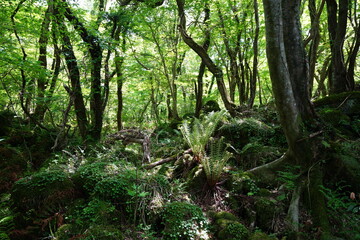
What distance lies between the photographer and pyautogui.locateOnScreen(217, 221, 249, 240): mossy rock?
8.22 ft

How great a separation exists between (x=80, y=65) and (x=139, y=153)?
342 centimetres

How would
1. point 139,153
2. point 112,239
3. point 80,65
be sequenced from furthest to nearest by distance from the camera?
point 80,65 < point 139,153 < point 112,239

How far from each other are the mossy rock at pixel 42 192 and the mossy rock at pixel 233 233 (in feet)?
7.03

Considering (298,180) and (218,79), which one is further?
(218,79)

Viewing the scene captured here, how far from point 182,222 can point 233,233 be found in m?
0.64

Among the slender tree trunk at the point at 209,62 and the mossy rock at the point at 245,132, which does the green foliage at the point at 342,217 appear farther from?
the slender tree trunk at the point at 209,62

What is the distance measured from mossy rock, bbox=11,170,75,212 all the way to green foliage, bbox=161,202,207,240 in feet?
4.70

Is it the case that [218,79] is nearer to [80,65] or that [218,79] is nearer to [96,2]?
[80,65]

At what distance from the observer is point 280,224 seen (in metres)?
2.90

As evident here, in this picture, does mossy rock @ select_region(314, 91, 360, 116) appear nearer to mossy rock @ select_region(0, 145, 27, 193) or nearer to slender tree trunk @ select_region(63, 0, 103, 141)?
slender tree trunk @ select_region(63, 0, 103, 141)

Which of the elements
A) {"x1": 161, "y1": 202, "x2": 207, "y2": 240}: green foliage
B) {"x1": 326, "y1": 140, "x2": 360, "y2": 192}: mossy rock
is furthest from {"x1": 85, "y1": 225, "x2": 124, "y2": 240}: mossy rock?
{"x1": 326, "y1": 140, "x2": 360, "y2": 192}: mossy rock

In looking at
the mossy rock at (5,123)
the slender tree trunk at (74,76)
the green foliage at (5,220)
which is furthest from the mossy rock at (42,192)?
the mossy rock at (5,123)

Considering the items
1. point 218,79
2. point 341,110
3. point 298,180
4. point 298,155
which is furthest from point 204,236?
point 218,79

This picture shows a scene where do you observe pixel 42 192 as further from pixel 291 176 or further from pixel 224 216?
pixel 291 176
